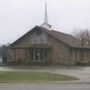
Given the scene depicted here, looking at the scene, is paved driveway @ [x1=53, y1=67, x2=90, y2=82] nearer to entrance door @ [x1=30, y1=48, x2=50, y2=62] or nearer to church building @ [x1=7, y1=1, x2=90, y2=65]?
church building @ [x1=7, y1=1, x2=90, y2=65]

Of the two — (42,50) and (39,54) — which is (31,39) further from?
(39,54)

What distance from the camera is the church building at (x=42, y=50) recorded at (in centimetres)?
5772

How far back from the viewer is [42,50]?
59000 millimetres

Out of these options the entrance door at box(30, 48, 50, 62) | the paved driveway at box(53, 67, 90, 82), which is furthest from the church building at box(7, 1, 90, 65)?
the paved driveway at box(53, 67, 90, 82)

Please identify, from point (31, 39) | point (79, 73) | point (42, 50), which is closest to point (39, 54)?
point (42, 50)

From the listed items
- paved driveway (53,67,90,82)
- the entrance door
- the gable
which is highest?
the gable

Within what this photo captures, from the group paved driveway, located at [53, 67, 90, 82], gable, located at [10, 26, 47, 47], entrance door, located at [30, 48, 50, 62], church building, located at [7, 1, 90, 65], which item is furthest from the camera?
gable, located at [10, 26, 47, 47]

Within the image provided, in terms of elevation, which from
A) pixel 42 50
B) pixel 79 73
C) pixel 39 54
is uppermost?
pixel 42 50

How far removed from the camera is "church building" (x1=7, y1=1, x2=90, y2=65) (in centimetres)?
5772

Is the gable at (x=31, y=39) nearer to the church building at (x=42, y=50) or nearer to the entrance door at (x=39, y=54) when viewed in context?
the church building at (x=42, y=50)

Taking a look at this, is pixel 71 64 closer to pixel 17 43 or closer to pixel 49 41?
pixel 49 41

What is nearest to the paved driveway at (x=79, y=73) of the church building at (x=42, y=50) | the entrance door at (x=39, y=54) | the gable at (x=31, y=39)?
the church building at (x=42, y=50)

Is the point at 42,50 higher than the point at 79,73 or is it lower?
higher

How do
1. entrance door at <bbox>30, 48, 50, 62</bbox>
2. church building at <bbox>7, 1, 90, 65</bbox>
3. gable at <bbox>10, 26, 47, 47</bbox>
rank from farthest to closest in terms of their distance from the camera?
gable at <bbox>10, 26, 47, 47</bbox>
entrance door at <bbox>30, 48, 50, 62</bbox>
church building at <bbox>7, 1, 90, 65</bbox>
